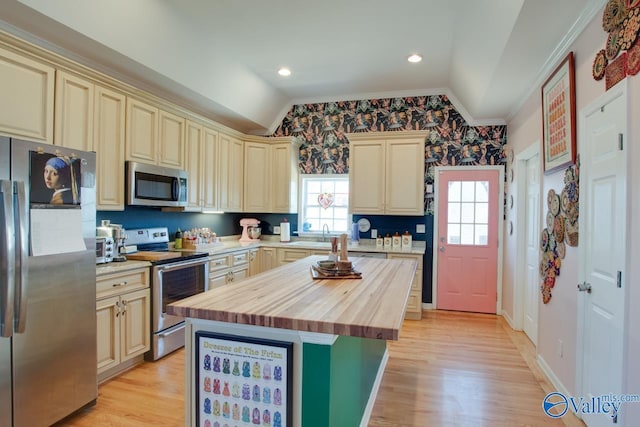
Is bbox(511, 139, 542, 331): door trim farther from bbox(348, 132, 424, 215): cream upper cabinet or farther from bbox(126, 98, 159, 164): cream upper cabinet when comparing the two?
bbox(126, 98, 159, 164): cream upper cabinet

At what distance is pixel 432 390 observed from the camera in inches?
106

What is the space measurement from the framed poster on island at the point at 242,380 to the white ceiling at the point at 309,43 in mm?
2411

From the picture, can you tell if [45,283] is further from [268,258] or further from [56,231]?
[268,258]

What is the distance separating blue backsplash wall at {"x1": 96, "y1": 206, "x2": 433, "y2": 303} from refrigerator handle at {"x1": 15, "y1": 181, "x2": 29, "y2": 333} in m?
1.52

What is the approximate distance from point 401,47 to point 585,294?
2823mm

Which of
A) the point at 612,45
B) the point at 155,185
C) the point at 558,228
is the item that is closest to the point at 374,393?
the point at 558,228

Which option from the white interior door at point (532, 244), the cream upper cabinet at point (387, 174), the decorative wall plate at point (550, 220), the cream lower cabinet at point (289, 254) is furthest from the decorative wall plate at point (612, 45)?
the cream lower cabinet at point (289, 254)

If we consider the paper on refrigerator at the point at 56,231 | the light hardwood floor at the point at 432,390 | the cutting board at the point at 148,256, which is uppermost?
the paper on refrigerator at the point at 56,231

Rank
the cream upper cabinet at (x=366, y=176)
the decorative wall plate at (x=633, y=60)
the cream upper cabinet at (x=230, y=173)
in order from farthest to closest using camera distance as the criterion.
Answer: the cream upper cabinet at (x=366, y=176) → the cream upper cabinet at (x=230, y=173) → the decorative wall plate at (x=633, y=60)

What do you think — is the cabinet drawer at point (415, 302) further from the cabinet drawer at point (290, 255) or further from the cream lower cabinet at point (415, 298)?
the cabinet drawer at point (290, 255)

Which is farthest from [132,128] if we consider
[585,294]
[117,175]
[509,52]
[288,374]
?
[585,294]

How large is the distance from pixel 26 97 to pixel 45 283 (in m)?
1.23

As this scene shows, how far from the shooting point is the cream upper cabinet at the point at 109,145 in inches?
112

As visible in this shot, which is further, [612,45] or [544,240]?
[544,240]
